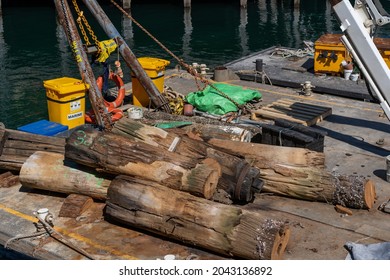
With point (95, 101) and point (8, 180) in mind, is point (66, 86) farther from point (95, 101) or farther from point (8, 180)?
point (8, 180)

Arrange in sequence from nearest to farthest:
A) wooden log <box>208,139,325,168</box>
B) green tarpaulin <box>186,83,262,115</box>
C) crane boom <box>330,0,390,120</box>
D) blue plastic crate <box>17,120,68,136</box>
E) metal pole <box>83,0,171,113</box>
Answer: wooden log <box>208,139,325,168</box> → crane boom <box>330,0,390,120</box> → blue plastic crate <box>17,120,68,136</box> → green tarpaulin <box>186,83,262,115</box> → metal pole <box>83,0,171,113</box>

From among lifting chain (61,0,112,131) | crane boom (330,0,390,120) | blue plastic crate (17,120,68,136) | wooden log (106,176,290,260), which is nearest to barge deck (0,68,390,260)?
wooden log (106,176,290,260)

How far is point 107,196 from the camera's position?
36.1 ft

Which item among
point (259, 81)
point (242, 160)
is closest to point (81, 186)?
point (242, 160)

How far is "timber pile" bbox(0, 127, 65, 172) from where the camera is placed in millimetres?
13305

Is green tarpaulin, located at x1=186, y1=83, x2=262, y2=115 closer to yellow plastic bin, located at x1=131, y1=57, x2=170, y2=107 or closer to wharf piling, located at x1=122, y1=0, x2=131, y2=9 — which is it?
yellow plastic bin, located at x1=131, y1=57, x2=170, y2=107

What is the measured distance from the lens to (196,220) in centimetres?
1009

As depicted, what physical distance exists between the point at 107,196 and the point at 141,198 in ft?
2.64

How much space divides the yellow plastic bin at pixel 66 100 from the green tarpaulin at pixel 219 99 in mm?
3428

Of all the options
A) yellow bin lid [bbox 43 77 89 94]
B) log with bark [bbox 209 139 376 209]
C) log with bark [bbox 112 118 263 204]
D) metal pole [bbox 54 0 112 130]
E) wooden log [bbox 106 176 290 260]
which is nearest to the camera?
wooden log [bbox 106 176 290 260]

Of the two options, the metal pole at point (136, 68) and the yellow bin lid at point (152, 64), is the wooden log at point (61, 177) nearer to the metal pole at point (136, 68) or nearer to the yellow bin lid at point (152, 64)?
the metal pole at point (136, 68)

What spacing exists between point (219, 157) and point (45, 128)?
565cm

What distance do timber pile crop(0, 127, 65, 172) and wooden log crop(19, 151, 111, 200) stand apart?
0.69 meters

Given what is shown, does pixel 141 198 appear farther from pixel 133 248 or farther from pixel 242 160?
pixel 242 160
